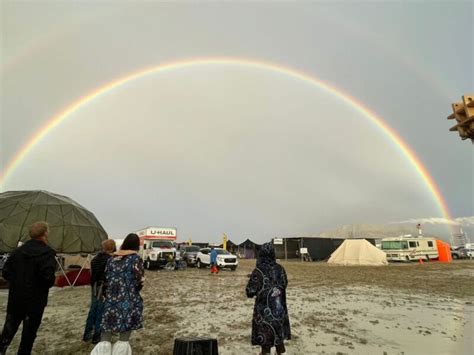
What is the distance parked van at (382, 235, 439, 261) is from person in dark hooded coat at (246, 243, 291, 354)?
3709 centimetres

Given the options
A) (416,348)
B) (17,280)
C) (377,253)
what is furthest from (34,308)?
(377,253)

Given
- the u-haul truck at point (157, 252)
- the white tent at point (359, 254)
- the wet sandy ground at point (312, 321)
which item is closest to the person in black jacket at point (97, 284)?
the wet sandy ground at point (312, 321)

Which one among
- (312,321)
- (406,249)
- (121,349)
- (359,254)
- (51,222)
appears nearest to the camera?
(121,349)

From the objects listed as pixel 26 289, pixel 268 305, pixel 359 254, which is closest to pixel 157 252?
pixel 359 254

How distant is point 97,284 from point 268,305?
10.9 feet

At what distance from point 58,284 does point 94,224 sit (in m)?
4.03

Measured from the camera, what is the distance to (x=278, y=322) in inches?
173

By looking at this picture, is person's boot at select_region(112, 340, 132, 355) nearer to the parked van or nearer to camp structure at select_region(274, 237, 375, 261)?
the parked van

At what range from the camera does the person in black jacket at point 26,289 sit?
418 centimetres

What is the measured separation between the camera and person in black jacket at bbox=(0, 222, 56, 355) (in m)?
4.18

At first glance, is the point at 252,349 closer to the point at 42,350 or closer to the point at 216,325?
the point at 216,325

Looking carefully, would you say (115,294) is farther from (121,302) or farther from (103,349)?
(103,349)

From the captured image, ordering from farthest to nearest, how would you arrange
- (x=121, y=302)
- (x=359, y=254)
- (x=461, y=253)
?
(x=461, y=253) < (x=359, y=254) < (x=121, y=302)

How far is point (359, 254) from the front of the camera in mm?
33719
